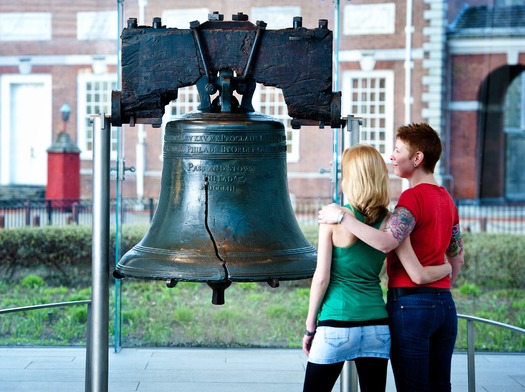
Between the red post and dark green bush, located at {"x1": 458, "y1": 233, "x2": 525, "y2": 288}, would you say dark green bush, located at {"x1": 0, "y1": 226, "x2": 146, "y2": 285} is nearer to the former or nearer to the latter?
the red post

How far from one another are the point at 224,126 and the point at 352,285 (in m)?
0.75

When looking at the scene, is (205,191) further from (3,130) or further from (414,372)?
(3,130)

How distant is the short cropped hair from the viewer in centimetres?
346

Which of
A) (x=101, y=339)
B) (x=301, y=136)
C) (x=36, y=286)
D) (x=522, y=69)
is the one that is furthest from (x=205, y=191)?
(x=522, y=69)

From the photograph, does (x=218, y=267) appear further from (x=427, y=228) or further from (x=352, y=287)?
(x=427, y=228)

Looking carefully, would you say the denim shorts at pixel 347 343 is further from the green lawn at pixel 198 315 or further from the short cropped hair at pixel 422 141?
the green lawn at pixel 198 315

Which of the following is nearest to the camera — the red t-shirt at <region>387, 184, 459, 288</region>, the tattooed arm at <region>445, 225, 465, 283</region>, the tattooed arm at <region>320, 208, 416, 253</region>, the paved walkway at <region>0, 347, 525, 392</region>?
the tattooed arm at <region>320, 208, 416, 253</region>

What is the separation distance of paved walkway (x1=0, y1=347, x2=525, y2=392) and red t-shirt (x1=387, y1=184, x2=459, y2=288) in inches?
87.4

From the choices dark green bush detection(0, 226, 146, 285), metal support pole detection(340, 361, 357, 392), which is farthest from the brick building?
metal support pole detection(340, 361, 357, 392)

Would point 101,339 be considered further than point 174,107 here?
No

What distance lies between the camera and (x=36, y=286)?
8219mm

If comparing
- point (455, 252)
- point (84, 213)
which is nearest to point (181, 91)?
point (84, 213)

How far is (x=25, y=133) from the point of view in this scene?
27.2 ft

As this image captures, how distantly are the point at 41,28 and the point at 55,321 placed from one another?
2569mm
